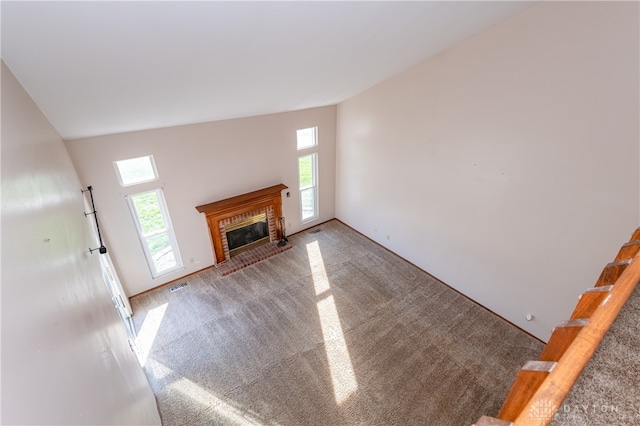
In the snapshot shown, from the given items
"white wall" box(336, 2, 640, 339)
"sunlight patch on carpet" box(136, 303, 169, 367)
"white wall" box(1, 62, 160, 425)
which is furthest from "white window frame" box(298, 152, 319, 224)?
"white wall" box(1, 62, 160, 425)

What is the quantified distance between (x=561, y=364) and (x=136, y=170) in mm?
5917

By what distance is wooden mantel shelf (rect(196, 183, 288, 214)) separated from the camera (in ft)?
19.0

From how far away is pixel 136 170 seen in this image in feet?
16.5

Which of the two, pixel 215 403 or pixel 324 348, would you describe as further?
pixel 324 348

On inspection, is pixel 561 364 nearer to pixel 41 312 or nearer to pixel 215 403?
pixel 41 312

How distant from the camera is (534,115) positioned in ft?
12.3

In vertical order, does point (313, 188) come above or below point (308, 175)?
below

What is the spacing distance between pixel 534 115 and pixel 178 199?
19.5 ft

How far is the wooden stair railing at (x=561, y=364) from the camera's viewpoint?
2.14 ft

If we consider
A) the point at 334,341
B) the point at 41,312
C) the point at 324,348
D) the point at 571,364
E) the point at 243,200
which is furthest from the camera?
the point at 243,200

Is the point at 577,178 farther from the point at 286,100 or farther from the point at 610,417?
the point at 286,100

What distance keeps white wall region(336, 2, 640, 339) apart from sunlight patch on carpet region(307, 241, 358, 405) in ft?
6.92

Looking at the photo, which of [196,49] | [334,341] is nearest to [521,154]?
[334,341]

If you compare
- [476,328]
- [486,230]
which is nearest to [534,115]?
[486,230]
